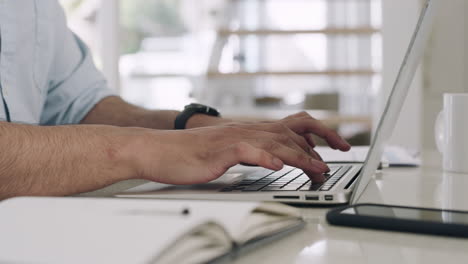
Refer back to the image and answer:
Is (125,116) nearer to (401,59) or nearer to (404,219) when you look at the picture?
(404,219)

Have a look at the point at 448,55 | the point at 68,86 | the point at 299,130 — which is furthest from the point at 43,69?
the point at 448,55

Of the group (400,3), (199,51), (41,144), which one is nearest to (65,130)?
(41,144)

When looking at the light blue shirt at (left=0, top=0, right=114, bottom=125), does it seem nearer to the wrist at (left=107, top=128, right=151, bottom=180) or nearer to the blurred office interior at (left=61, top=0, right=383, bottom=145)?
the wrist at (left=107, top=128, right=151, bottom=180)

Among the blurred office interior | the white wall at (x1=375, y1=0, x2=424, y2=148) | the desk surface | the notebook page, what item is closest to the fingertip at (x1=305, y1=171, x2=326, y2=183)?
the desk surface

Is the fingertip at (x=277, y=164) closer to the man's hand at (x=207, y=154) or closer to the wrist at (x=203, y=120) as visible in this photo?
the man's hand at (x=207, y=154)

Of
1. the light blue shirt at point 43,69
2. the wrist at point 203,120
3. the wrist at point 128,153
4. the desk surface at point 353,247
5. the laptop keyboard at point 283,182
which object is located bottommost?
the laptop keyboard at point 283,182

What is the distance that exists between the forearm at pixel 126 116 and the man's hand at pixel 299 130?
0.10 meters

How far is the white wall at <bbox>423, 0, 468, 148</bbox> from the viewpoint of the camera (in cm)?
229

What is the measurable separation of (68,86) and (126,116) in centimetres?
17

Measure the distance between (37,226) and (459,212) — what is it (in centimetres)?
41

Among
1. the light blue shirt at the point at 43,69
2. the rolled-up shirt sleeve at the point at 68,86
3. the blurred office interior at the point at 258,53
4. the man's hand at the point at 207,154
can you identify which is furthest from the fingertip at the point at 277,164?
the blurred office interior at the point at 258,53

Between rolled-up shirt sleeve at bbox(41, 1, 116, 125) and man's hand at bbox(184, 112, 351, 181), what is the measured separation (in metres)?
0.33

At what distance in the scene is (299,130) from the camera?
1.15m

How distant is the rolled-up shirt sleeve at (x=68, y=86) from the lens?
4.83 feet
